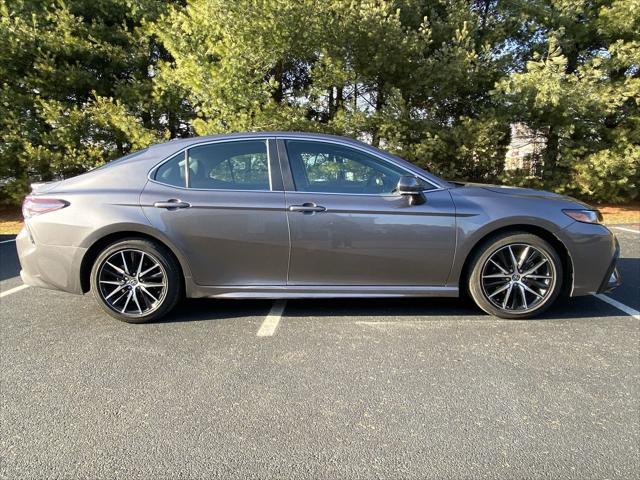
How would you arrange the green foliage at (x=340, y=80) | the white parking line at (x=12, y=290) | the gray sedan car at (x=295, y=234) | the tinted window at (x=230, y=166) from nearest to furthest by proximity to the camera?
the gray sedan car at (x=295, y=234)
the tinted window at (x=230, y=166)
the white parking line at (x=12, y=290)
the green foliage at (x=340, y=80)

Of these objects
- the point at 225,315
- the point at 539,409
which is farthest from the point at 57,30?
the point at 539,409

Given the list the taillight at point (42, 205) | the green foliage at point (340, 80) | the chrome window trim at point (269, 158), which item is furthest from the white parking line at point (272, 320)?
the green foliage at point (340, 80)

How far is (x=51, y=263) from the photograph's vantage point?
11.1ft

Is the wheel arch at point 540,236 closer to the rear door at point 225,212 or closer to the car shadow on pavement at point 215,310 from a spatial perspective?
the rear door at point 225,212

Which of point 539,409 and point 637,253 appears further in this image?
point 637,253

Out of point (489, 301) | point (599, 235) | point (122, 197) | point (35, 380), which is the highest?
point (122, 197)

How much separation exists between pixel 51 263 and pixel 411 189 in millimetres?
3047

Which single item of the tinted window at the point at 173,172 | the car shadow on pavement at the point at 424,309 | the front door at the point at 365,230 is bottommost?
the car shadow on pavement at the point at 424,309

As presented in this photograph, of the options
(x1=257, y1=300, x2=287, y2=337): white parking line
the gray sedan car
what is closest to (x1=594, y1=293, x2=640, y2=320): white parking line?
the gray sedan car

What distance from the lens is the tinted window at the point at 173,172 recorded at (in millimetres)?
3404

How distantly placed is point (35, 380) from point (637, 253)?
7.12 m

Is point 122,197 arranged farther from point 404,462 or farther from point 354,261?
point 404,462

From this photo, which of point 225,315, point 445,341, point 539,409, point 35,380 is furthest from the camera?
point 225,315

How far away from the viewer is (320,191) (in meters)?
3.35
